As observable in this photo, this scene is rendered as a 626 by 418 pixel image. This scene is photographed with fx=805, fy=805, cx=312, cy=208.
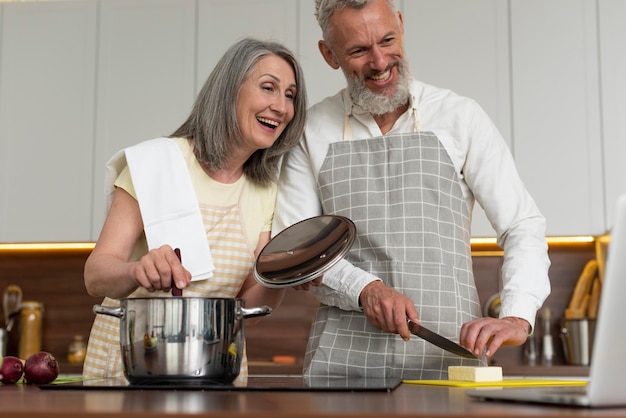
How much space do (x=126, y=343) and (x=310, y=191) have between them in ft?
2.32

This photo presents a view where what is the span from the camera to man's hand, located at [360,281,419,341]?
133cm

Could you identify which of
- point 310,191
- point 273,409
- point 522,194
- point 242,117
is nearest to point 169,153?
point 242,117

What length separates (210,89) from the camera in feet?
5.33

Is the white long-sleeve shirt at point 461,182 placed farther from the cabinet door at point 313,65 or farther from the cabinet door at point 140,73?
the cabinet door at point 140,73

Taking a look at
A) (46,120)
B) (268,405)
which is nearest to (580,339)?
(46,120)

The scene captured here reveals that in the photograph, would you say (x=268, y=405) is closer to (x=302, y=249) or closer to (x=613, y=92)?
(x=302, y=249)

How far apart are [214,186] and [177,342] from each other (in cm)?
63

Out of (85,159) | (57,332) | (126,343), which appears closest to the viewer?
(126,343)

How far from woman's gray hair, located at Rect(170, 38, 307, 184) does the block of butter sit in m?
0.69

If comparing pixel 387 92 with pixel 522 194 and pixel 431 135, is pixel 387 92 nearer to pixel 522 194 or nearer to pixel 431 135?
pixel 431 135

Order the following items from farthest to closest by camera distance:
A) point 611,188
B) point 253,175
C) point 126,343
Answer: point 611,188 → point 253,175 → point 126,343

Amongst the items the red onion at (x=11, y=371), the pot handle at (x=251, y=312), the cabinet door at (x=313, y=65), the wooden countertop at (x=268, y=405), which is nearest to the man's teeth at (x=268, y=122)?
the pot handle at (x=251, y=312)

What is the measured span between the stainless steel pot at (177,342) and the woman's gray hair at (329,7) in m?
0.81

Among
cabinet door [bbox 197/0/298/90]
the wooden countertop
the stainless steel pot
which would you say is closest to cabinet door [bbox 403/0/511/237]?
cabinet door [bbox 197/0/298/90]
